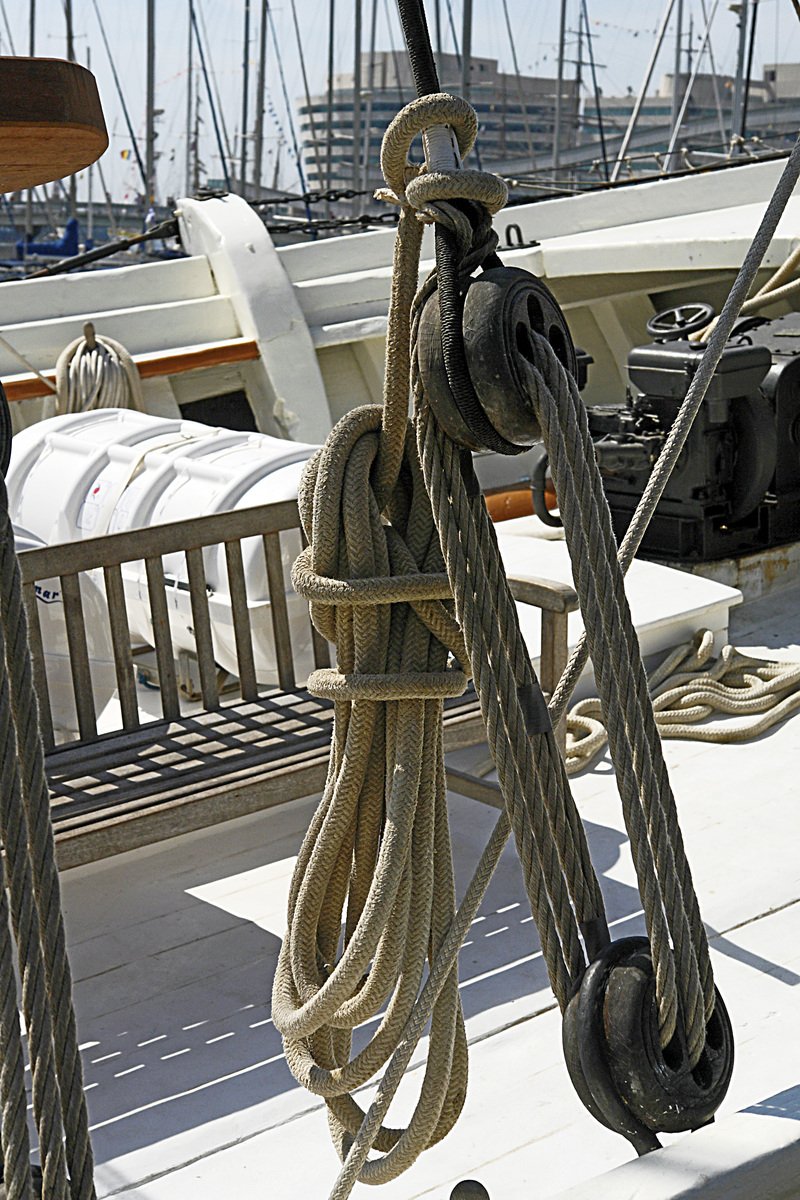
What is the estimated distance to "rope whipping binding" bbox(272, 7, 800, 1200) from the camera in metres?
1.33

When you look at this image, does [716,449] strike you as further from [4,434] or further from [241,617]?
[4,434]

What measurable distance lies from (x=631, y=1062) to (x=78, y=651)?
6.52ft

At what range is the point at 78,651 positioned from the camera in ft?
10.0

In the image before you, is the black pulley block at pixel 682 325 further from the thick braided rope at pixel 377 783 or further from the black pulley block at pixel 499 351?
the black pulley block at pixel 499 351

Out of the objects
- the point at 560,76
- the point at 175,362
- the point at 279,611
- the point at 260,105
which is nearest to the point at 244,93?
the point at 260,105

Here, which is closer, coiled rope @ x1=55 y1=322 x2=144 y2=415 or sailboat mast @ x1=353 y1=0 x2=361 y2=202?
coiled rope @ x1=55 y1=322 x2=144 y2=415

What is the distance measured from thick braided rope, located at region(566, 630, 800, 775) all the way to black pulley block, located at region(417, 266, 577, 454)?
96.1 inches

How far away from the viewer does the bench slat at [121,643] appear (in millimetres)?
3084

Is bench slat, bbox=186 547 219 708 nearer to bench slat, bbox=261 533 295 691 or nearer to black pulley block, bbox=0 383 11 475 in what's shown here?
bench slat, bbox=261 533 295 691

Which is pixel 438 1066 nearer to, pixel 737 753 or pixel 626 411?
pixel 737 753


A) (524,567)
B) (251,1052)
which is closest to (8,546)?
(251,1052)

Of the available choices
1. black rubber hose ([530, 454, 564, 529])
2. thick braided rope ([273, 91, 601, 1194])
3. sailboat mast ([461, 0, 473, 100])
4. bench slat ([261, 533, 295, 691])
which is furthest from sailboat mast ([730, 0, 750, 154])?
thick braided rope ([273, 91, 601, 1194])

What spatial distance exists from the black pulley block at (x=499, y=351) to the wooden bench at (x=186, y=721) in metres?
1.58

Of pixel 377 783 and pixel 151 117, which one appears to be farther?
pixel 151 117
